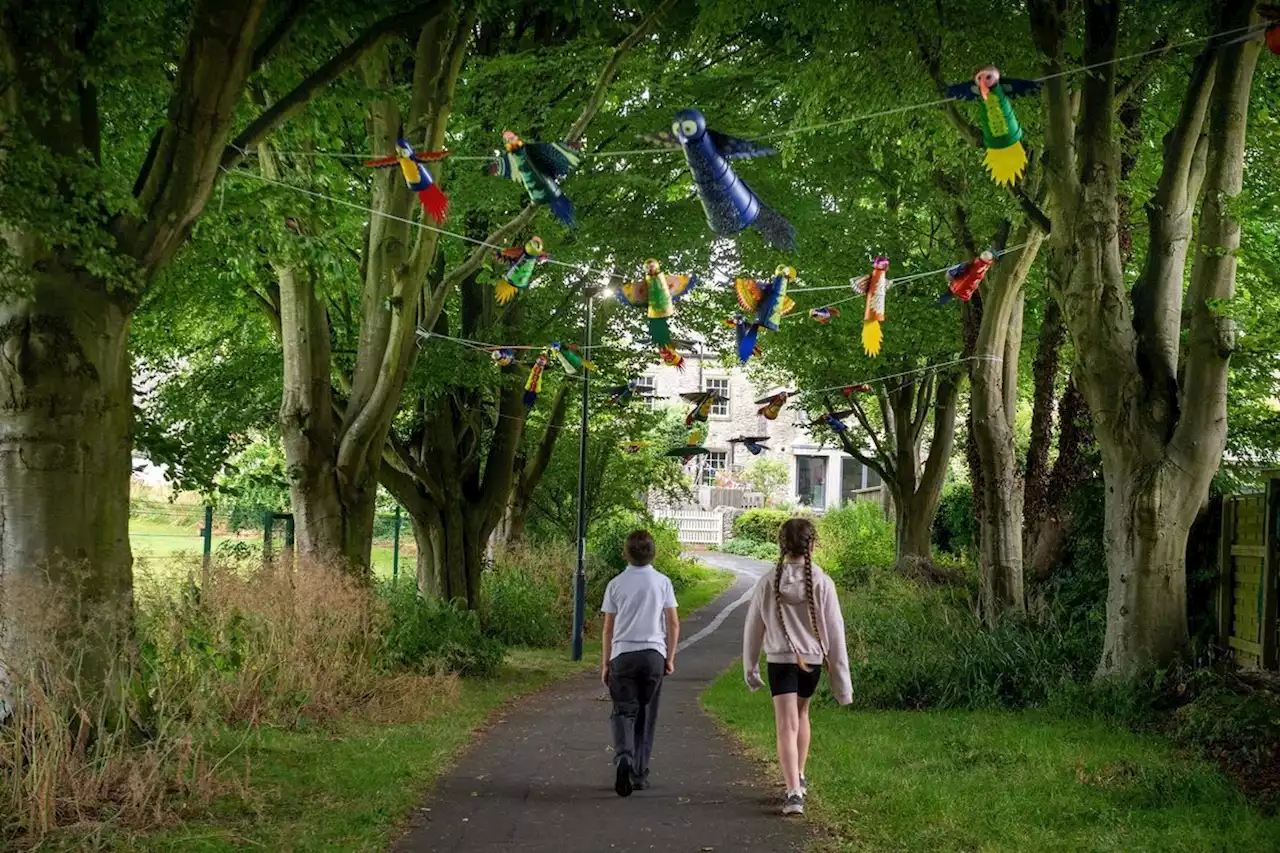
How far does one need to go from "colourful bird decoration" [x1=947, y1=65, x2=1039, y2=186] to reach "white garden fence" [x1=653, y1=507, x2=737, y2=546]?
45815mm

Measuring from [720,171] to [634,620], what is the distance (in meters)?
3.31

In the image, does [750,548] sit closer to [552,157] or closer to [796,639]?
[552,157]

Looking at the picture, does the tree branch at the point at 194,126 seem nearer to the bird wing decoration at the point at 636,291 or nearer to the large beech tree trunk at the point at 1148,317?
the bird wing decoration at the point at 636,291

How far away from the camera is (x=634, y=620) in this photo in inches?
298

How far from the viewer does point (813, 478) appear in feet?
196

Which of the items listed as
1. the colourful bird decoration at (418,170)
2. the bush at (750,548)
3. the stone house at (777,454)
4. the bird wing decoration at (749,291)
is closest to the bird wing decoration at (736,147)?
the colourful bird decoration at (418,170)

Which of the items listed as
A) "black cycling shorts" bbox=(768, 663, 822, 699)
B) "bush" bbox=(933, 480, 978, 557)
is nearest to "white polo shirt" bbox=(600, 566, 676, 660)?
"black cycling shorts" bbox=(768, 663, 822, 699)

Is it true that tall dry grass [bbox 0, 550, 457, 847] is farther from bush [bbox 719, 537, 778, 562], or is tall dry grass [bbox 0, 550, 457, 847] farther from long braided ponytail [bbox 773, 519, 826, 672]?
bush [bbox 719, 537, 778, 562]

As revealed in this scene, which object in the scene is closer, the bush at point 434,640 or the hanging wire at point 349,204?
the hanging wire at point 349,204

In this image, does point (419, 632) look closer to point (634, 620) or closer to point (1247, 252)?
point (634, 620)

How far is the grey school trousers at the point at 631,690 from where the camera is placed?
7492mm

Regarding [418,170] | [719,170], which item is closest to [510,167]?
[418,170]

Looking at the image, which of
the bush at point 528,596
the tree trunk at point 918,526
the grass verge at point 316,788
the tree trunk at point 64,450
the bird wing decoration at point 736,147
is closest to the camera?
the grass verge at point 316,788

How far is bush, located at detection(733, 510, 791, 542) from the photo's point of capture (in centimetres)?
5150
